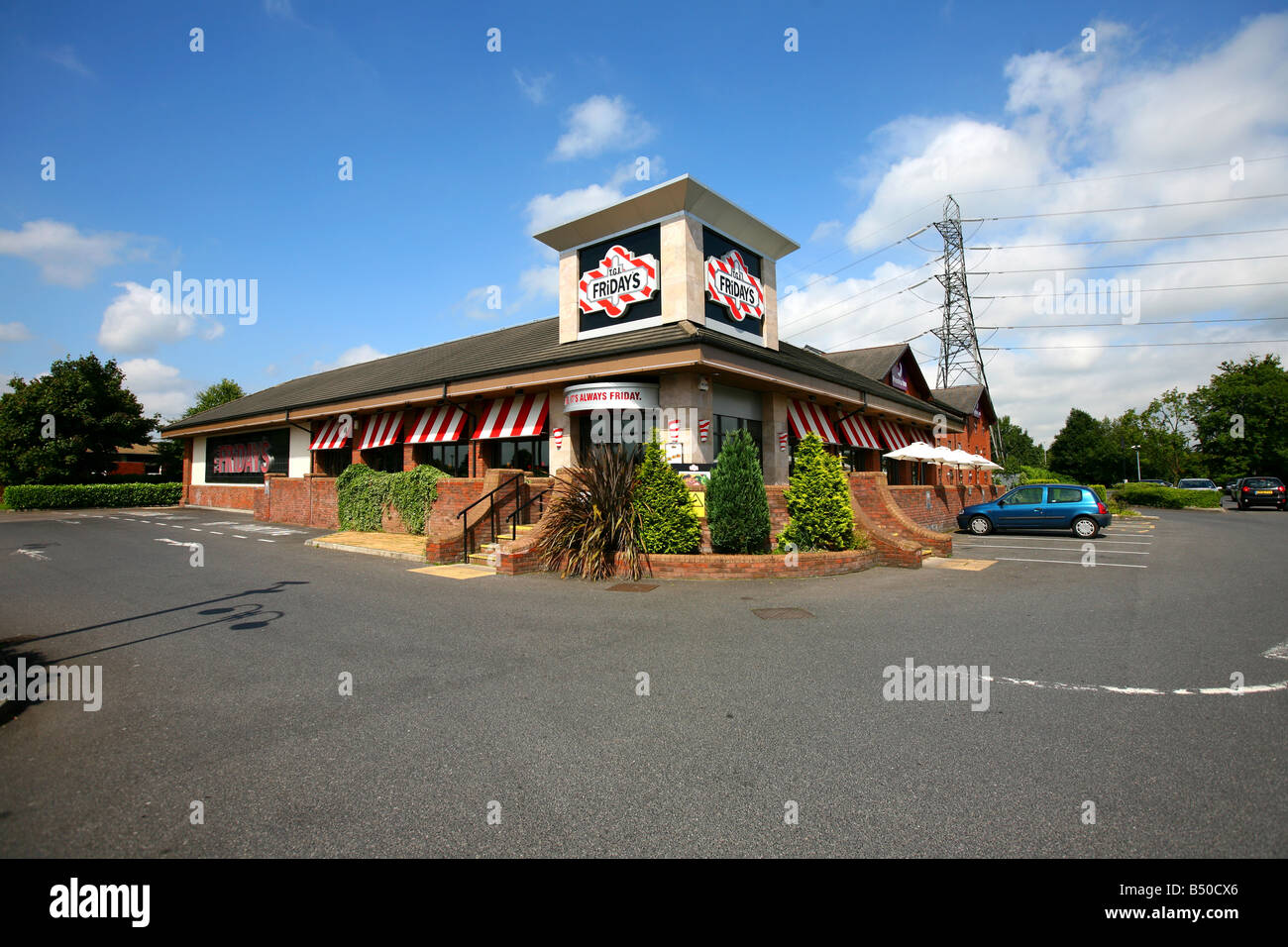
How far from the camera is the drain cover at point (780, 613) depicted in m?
8.28

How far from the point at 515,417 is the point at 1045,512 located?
17.3m

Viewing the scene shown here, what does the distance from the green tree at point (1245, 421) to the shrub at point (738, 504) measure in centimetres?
6608

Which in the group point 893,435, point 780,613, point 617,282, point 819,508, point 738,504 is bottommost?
point 780,613

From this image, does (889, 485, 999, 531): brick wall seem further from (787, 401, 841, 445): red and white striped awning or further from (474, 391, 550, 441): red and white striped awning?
(474, 391, 550, 441): red and white striped awning

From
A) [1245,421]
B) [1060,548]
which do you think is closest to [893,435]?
[1060,548]

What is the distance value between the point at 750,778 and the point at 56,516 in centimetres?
3838

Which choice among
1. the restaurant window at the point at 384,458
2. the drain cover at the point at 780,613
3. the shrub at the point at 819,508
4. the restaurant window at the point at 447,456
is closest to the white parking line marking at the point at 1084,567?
the shrub at the point at 819,508

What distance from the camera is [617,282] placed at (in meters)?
16.4

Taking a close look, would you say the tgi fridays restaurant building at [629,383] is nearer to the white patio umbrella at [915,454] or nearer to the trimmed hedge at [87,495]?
the white patio umbrella at [915,454]

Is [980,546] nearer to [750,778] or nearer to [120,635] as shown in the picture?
[750,778]

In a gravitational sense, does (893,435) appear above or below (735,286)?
below

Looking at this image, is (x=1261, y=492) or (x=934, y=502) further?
(x=1261, y=492)

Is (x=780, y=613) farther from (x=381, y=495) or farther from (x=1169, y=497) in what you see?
(x=1169, y=497)

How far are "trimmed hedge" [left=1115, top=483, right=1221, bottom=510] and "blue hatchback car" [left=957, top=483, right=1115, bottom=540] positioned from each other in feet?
75.7
